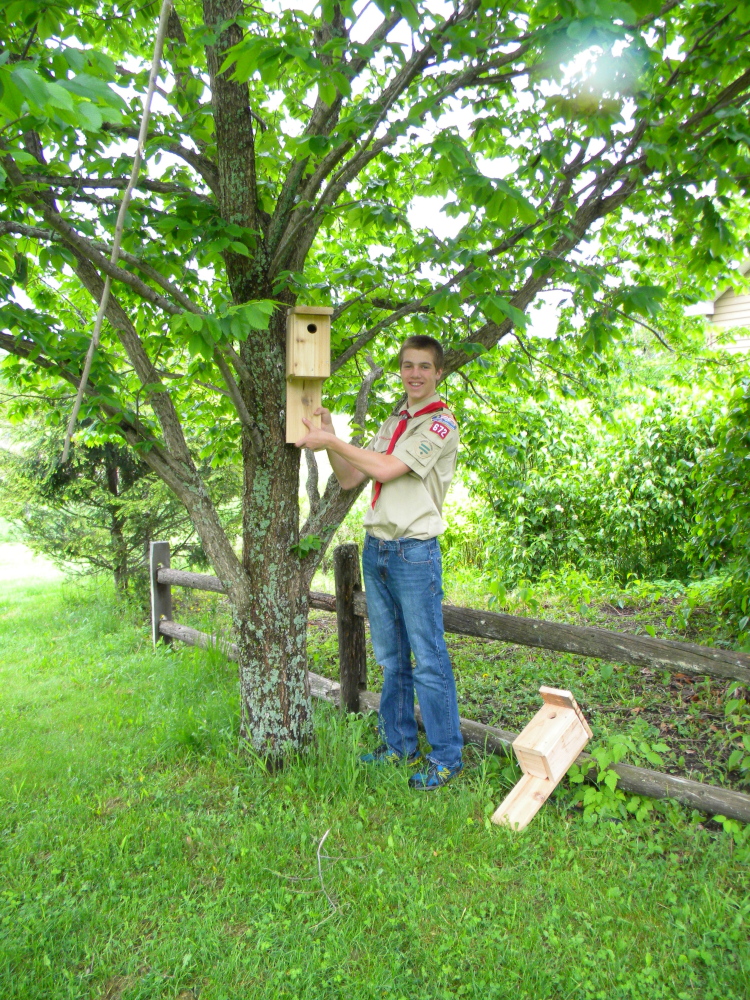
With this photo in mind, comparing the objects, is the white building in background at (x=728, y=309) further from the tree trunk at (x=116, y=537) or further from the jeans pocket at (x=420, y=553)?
the jeans pocket at (x=420, y=553)

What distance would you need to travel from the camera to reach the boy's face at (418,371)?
3.46 meters

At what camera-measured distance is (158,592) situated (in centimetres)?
661

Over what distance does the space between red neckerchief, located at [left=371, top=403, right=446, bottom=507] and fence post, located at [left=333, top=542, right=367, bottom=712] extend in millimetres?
962

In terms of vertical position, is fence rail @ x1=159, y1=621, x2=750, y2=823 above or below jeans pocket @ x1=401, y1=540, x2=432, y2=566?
below

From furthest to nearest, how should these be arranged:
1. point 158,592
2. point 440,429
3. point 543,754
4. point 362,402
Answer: point 158,592
point 362,402
point 440,429
point 543,754

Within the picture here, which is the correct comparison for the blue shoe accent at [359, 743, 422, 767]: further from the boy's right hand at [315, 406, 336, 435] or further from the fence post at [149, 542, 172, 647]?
the fence post at [149, 542, 172, 647]

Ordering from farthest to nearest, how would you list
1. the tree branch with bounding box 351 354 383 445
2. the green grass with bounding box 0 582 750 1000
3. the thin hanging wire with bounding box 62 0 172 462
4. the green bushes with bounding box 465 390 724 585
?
the green bushes with bounding box 465 390 724 585 < the tree branch with bounding box 351 354 383 445 < the green grass with bounding box 0 582 750 1000 < the thin hanging wire with bounding box 62 0 172 462

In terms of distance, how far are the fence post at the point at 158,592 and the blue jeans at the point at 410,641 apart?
3.42m

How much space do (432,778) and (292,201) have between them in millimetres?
2909


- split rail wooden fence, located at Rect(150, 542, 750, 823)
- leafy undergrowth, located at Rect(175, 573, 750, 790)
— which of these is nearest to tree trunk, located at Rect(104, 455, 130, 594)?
leafy undergrowth, located at Rect(175, 573, 750, 790)

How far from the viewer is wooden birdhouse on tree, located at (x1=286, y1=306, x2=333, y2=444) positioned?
3.29 metres

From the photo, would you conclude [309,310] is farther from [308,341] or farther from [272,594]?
[272,594]

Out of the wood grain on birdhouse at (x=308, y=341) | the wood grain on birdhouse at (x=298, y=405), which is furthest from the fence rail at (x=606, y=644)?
the wood grain on birdhouse at (x=308, y=341)

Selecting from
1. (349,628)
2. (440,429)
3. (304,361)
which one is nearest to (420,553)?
(440,429)
